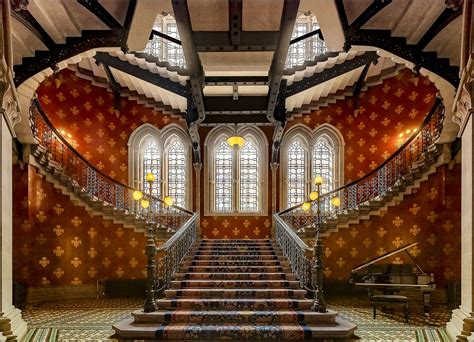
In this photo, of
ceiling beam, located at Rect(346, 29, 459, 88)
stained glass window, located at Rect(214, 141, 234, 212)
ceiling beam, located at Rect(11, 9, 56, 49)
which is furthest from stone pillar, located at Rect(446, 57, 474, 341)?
stained glass window, located at Rect(214, 141, 234, 212)

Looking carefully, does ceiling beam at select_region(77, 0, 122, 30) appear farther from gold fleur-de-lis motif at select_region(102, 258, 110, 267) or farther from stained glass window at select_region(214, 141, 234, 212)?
stained glass window at select_region(214, 141, 234, 212)

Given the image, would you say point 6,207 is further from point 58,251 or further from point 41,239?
point 58,251

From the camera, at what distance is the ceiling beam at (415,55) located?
26.4 ft

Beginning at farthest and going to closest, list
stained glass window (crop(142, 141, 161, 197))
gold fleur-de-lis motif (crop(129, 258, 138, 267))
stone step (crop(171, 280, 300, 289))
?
stained glass window (crop(142, 141, 161, 197)) < gold fleur-de-lis motif (crop(129, 258, 138, 267)) < stone step (crop(171, 280, 300, 289))

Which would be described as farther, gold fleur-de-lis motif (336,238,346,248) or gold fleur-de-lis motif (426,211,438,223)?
gold fleur-de-lis motif (336,238,346,248)

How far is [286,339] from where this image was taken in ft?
24.0

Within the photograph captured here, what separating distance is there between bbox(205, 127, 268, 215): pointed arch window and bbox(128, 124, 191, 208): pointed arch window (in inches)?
28.3

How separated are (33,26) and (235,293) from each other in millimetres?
5674

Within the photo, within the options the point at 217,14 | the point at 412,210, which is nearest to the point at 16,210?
the point at 217,14

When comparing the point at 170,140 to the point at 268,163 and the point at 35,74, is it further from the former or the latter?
the point at 35,74

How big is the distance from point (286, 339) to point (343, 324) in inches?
41.4

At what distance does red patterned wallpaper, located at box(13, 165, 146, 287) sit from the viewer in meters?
11.4

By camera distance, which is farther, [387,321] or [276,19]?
[387,321]

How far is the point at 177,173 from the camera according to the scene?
16.1m
